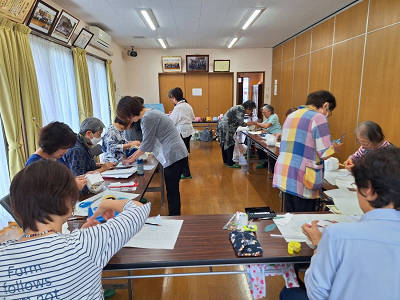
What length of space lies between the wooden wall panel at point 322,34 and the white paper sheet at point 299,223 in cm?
449

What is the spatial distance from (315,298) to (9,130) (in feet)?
9.99

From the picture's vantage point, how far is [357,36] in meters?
4.03

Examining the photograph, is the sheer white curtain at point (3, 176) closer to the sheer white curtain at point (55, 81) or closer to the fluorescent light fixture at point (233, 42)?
the sheer white curtain at point (55, 81)

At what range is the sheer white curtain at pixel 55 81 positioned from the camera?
11.3 ft

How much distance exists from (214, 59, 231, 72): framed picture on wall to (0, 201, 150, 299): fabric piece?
26.5 ft

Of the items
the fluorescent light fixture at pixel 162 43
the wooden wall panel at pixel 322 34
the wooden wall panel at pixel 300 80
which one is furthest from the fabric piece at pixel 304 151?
the fluorescent light fixture at pixel 162 43

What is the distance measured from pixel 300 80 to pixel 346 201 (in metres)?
5.20

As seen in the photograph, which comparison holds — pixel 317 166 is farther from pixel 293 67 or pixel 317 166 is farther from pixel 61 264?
pixel 293 67

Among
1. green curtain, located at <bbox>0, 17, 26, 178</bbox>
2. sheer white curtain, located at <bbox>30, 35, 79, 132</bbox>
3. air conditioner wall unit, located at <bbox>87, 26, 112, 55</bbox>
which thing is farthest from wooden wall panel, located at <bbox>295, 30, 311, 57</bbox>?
green curtain, located at <bbox>0, 17, 26, 178</bbox>

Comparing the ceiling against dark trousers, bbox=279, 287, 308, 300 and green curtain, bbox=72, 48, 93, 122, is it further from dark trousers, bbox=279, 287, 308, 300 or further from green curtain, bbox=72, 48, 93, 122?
dark trousers, bbox=279, 287, 308, 300

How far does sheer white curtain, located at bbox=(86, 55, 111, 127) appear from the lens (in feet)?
17.7

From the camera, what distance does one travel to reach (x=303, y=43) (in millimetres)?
6016

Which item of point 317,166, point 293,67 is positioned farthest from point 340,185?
point 293,67

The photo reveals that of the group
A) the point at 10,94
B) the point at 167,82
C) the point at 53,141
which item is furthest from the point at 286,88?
the point at 53,141
